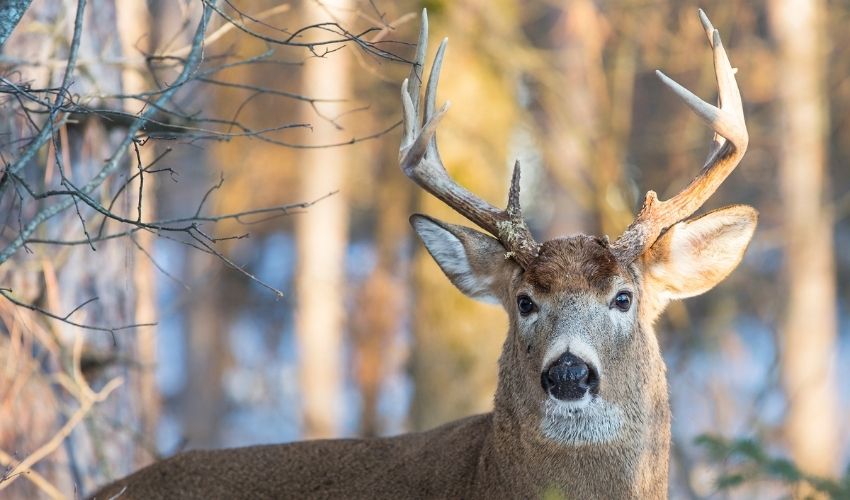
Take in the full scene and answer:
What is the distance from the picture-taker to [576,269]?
502 centimetres

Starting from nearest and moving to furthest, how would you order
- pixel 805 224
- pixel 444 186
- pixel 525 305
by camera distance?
pixel 525 305 < pixel 444 186 < pixel 805 224

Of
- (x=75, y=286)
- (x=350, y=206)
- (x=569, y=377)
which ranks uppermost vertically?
(x=350, y=206)

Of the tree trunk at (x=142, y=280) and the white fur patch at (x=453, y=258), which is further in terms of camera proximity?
the tree trunk at (x=142, y=280)

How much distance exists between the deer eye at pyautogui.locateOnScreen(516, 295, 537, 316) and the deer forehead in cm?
7

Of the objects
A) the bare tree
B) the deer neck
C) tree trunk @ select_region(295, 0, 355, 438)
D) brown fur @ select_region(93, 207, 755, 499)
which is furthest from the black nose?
tree trunk @ select_region(295, 0, 355, 438)

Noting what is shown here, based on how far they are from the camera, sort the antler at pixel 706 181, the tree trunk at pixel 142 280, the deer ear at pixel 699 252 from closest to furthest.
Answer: the antler at pixel 706 181
the deer ear at pixel 699 252
the tree trunk at pixel 142 280

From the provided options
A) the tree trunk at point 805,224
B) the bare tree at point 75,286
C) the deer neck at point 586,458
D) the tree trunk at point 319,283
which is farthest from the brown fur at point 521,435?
the tree trunk at point 319,283

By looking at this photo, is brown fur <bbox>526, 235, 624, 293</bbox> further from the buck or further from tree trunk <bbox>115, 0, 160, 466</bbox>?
tree trunk <bbox>115, 0, 160, 466</bbox>

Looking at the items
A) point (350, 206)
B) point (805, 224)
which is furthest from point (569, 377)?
point (350, 206)

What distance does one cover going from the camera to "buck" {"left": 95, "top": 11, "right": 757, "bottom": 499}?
191 inches

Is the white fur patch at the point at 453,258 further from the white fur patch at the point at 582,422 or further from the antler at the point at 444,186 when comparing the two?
the white fur patch at the point at 582,422

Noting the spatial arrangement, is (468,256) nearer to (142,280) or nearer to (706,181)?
(706,181)

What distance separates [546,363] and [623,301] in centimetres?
54

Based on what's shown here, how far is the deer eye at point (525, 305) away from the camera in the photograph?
16.6ft
